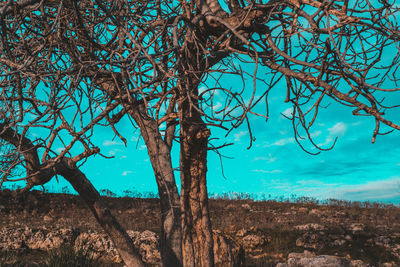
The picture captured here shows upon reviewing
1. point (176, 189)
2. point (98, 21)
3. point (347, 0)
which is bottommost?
point (176, 189)

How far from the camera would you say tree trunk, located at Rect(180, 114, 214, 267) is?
448cm

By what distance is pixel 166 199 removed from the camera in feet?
15.6

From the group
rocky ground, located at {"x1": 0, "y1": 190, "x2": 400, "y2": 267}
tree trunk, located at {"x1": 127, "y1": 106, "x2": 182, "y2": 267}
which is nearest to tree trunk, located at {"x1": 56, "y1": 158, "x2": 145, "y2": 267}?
tree trunk, located at {"x1": 127, "y1": 106, "x2": 182, "y2": 267}

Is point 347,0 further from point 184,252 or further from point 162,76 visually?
point 184,252

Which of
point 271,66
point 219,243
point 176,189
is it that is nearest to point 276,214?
point 219,243

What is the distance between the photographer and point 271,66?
394 centimetres

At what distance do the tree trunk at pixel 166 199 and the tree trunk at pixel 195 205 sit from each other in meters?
0.14

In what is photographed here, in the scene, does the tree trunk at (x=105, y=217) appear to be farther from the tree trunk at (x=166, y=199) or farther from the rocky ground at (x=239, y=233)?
the rocky ground at (x=239, y=233)

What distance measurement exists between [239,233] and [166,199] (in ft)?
A: 22.4

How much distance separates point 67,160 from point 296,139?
3117mm

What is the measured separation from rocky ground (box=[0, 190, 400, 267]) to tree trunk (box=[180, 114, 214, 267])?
155 centimetres

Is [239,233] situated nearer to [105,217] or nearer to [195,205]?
[105,217]

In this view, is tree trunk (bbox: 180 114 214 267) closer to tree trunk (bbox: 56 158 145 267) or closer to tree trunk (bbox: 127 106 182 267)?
tree trunk (bbox: 127 106 182 267)

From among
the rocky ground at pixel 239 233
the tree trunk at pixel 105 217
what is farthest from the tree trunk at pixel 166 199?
the rocky ground at pixel 239 233
